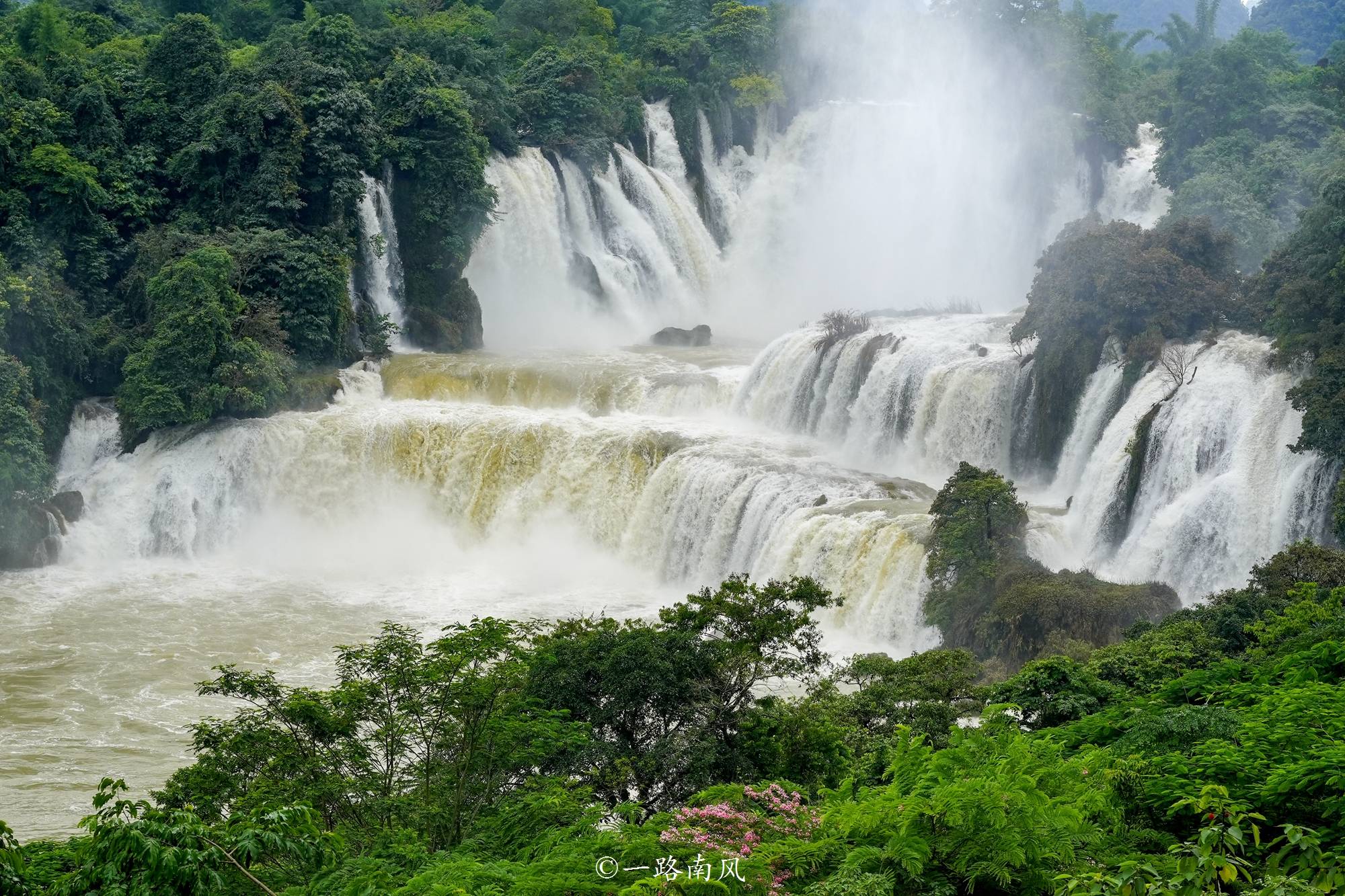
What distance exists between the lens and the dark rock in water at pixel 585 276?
3703 centimetres

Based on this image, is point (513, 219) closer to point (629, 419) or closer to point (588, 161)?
point (588, 161)

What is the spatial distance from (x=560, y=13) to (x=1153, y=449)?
31.1 meters

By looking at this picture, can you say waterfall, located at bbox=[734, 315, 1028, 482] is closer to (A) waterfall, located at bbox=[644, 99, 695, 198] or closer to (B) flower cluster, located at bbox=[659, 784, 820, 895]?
(A) waterfall, located at bbox=[644, 99, 695, 198]

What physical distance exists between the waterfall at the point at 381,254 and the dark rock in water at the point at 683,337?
6.52 meters

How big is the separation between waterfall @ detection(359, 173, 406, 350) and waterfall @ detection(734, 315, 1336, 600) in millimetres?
9612

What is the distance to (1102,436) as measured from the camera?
2238cm

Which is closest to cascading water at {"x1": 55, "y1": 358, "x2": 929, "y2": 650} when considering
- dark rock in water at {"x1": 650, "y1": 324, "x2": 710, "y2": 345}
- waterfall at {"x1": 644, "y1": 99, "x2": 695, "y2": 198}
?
dark rock in water at {"x1": 650, "y1": 324, "x2": 710, "y2": 345}

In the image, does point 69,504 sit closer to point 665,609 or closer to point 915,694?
point 665,609

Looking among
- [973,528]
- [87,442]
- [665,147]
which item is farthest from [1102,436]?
[665,147]

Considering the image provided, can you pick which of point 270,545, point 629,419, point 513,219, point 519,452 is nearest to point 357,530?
point 270,545

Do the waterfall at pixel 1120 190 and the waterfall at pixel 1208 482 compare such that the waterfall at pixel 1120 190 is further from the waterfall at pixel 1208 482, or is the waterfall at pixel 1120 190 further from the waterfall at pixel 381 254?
the waterfall at pixel 381 254

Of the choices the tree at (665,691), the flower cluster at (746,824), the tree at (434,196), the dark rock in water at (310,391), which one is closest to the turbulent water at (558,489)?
the dark rock in water at (310,391)

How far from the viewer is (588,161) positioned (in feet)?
126

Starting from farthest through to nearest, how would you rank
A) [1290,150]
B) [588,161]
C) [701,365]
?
[588,161]
[1290,150]
[701,365]
